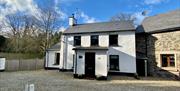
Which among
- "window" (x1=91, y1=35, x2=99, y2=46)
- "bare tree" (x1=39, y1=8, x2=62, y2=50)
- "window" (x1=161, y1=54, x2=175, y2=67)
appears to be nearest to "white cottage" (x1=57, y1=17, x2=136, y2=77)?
"window" (x1=91, y1=35, x2=99, y2=46)

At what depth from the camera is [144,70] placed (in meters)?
16.7

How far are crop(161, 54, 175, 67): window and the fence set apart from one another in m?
15.6

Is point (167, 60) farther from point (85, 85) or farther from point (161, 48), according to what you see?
point (85, 85)

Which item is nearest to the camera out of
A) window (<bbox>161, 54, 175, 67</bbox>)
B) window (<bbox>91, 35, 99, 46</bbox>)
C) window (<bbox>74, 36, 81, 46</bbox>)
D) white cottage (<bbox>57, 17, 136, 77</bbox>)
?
white cottage (<bbox>57, 17, 136, 77</bbox>)

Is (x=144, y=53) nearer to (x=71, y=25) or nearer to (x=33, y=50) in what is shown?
(x=71, y=25)

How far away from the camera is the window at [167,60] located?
1523cm

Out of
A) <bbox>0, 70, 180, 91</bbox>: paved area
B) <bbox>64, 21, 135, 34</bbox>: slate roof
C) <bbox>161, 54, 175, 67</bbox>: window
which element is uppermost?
<bbox>64, 21, 135, 34</bbox>: slate roof

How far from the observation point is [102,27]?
18.8 metres

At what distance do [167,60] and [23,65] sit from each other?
54.4 ft

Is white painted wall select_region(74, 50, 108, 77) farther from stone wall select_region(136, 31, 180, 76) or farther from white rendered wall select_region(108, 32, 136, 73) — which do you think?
stone wall select_region(136, 31, 180, 76)

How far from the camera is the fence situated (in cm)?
1948

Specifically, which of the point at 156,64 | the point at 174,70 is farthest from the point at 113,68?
the point at 174,70

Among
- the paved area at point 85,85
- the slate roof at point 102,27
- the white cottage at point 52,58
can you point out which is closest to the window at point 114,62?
the slate roof at point 102,27

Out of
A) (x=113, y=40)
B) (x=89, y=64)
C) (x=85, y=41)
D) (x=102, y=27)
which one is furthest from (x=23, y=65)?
(x=113, y=40)
